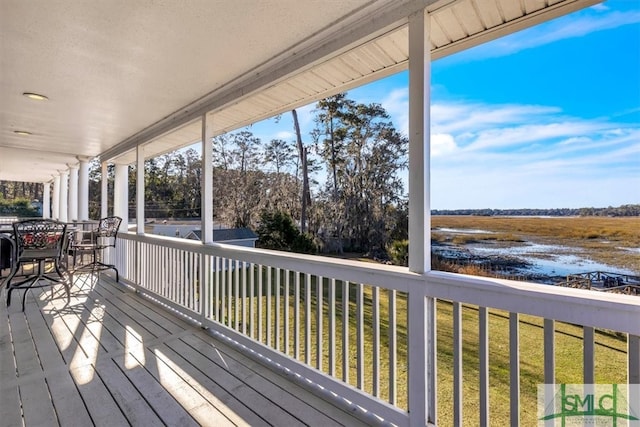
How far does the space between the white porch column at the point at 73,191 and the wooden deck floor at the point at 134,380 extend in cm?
583

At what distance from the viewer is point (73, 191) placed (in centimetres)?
837

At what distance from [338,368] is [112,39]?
3388 millimetres

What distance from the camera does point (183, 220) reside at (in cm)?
1332

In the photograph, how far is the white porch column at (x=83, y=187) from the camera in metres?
7.12

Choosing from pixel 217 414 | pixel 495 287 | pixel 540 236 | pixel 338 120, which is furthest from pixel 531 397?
pixel 338 120

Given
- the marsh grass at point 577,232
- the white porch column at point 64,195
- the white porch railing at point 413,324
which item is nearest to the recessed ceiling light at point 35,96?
the white porch railing at point 413,324

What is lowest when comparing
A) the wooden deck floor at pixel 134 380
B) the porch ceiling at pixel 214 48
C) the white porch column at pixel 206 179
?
the wooden deck floor at pixel 134 380

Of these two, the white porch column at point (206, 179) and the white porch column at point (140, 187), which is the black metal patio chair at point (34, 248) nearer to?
the white porch column at point (140, 187)

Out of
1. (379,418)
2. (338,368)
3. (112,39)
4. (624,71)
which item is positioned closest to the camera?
(379,418)

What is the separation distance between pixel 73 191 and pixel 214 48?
826cm

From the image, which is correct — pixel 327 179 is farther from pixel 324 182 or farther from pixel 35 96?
pixel 35 96

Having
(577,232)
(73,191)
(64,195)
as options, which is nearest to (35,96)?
(577,232)

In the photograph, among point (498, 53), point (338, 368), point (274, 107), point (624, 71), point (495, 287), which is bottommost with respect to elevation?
point (338, 368)

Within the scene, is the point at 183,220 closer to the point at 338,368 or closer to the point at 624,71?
the point at 338,368
